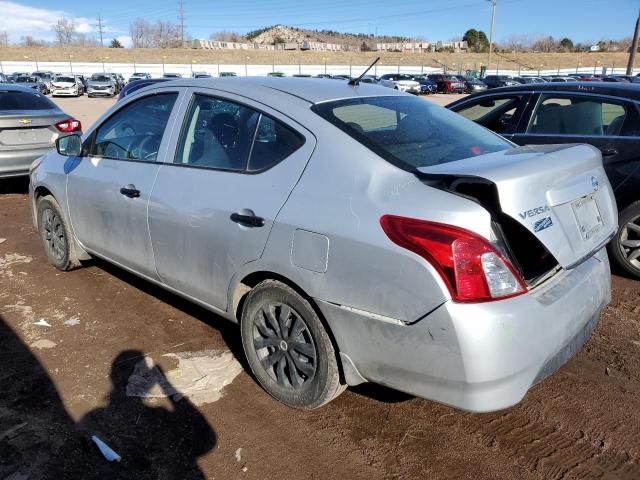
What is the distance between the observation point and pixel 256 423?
289 cm

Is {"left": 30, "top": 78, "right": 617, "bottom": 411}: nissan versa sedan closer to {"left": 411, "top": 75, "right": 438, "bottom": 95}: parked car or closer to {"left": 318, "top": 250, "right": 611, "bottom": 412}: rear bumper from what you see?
{"left": 318, "top": 250, "right": 611, "bottom": 412}: rear bumper

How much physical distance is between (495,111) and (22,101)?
6.82 metres

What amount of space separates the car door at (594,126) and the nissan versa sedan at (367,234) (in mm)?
2026

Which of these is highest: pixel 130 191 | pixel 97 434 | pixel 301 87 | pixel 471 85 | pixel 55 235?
pixel 471 85

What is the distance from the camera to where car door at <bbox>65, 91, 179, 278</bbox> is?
3650 millimetres

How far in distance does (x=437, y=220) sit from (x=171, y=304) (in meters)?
2.82

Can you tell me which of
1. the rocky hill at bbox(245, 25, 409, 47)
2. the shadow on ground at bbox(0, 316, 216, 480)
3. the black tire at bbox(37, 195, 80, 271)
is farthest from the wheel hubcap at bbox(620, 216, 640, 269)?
the rocky hill at bbox(245, 25, 409, 47)

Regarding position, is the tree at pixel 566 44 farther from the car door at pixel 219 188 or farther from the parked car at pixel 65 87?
the car door at pixel 219 188

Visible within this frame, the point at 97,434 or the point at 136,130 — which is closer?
the point at 97,434

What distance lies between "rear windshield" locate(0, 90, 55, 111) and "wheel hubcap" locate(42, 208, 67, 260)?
377cm

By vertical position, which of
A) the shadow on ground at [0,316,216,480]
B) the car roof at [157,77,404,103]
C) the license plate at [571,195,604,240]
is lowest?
the shadow on ground at [0,316,216,480]

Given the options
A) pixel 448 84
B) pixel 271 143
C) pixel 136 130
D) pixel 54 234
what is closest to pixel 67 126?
pixel 54 234

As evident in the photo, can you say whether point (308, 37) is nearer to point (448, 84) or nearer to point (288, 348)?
point (448, 84)

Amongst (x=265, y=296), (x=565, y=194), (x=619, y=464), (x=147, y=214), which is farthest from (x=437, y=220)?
(x=147, y=214)
